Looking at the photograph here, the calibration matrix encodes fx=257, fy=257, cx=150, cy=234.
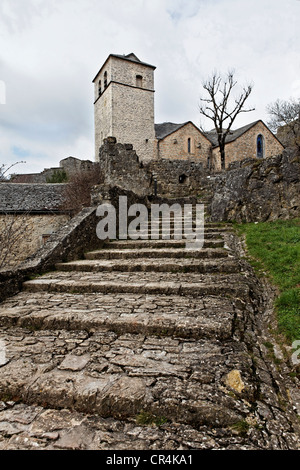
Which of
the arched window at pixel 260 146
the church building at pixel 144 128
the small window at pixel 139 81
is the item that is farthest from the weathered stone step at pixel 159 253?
the arched window at pixel 260 146

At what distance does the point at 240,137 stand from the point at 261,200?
71.9ft

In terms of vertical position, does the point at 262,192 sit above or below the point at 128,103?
below

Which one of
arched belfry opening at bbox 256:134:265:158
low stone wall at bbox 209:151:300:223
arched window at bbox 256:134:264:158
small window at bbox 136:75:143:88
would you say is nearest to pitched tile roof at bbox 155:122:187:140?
small window at bbox 136:75:143:88

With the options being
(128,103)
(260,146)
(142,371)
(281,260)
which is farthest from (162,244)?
(260,146)

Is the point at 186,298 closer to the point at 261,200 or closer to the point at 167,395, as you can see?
the point at 167,395

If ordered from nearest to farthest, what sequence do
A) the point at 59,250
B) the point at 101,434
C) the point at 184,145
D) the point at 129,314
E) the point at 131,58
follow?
the point at 101,434 < the point at 129,314 < the point at 59,250 < the point at 184,145 < the point at 131,58

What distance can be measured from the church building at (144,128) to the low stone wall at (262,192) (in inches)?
705

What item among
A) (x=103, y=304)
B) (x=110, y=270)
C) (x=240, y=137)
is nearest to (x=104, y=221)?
(x=110, y=270)

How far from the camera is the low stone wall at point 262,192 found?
6.95 m

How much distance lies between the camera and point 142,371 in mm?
1897

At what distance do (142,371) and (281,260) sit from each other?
2961 mm

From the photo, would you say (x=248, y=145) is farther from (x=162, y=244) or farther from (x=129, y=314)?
(x=129, y=314)

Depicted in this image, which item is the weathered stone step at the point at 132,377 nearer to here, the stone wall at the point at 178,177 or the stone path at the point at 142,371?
the stone path at the point at 142,371

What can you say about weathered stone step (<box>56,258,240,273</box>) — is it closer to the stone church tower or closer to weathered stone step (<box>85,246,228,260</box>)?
weathered stone step (<box>85,246,228,260</box>)
